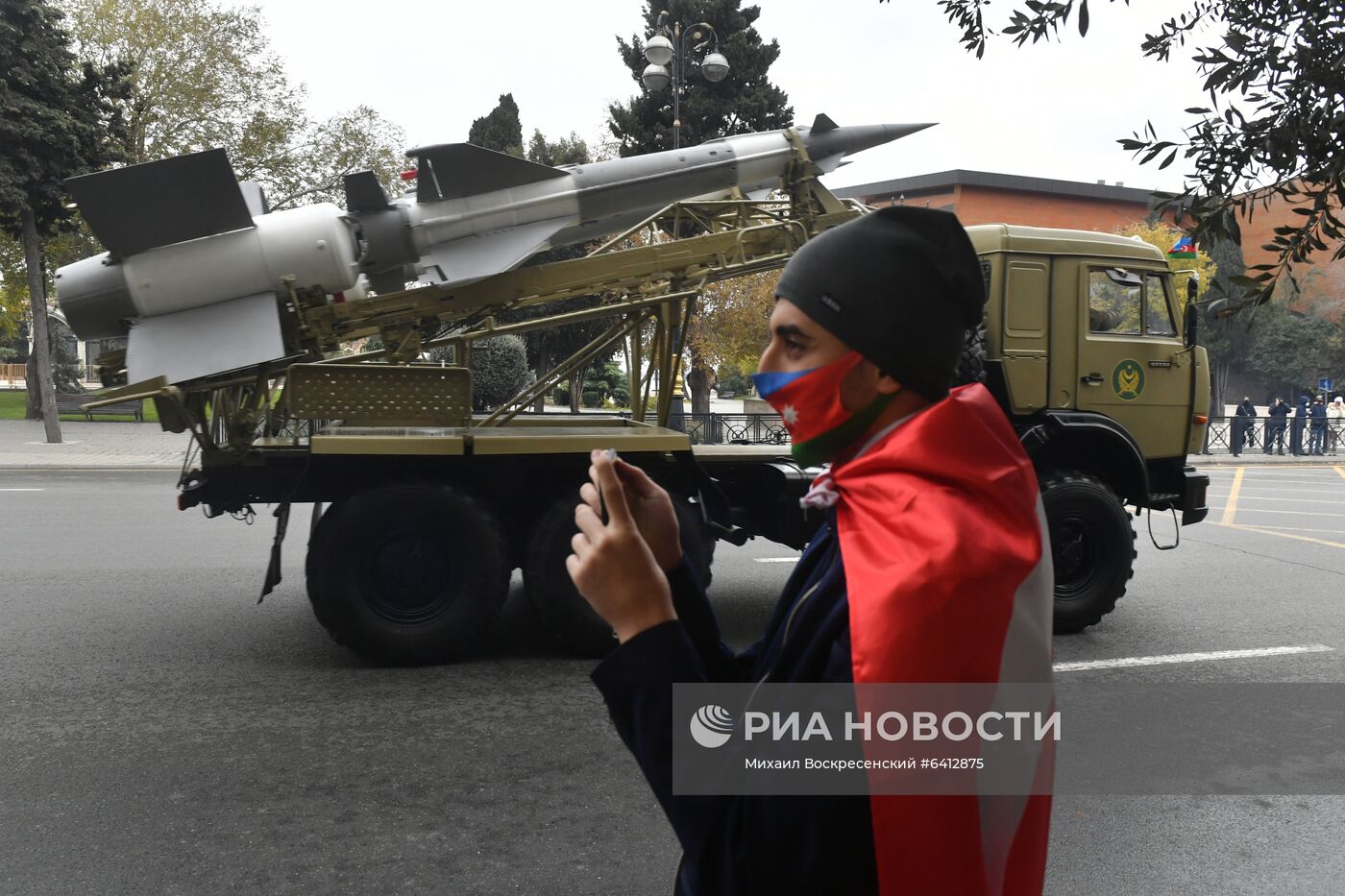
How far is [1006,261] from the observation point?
6.61 m

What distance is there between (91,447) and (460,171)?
681 inches

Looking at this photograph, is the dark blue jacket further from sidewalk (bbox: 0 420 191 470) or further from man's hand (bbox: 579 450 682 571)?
sidewalk (bbox: 0 420 191 470)

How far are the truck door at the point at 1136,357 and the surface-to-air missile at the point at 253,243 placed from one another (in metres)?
3.45

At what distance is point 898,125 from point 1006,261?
249 cm

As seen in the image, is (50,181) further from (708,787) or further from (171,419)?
(708,787)

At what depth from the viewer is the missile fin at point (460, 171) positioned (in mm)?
6668

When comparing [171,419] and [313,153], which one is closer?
[171,419]

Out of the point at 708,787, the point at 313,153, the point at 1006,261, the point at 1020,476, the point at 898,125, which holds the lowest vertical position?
the point at 708,787

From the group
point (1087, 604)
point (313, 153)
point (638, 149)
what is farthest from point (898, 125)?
point (638, 149)

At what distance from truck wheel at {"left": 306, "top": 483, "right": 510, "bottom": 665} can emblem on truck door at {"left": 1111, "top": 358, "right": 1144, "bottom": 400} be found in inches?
164

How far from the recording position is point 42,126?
1833 cm

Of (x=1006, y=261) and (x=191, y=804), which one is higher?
(x=1006, y=261)

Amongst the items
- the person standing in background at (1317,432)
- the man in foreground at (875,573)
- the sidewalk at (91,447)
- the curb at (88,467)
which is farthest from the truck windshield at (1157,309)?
the person standing in background at (1317,432)

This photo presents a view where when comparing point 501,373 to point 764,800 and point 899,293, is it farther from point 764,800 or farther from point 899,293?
point 764,800
